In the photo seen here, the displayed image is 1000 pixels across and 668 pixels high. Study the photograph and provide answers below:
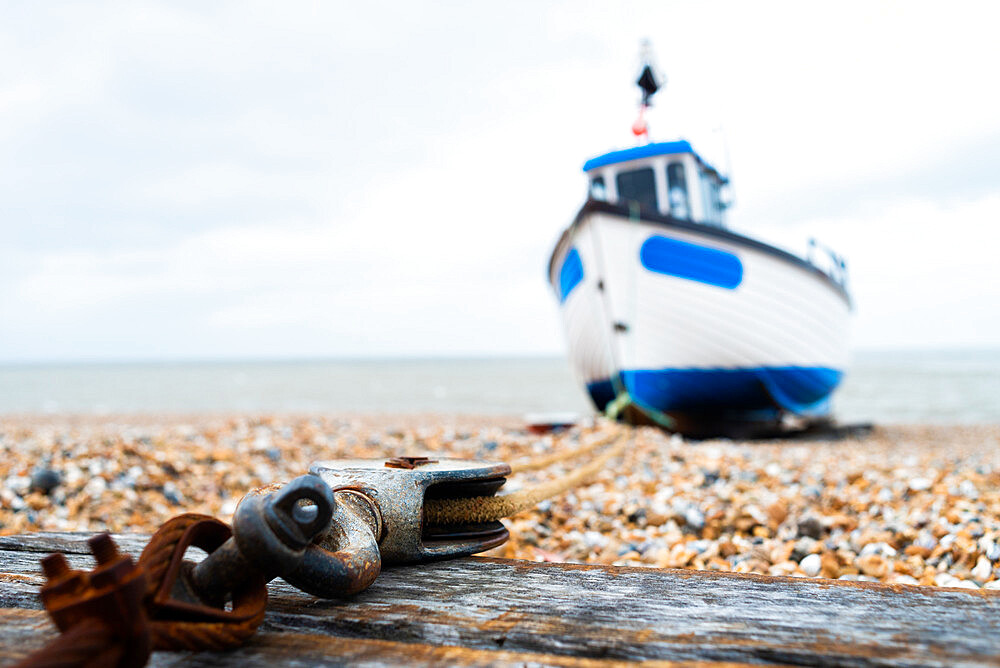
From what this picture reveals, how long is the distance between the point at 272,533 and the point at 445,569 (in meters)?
0.50

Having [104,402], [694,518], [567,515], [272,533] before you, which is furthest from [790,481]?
[104,402]

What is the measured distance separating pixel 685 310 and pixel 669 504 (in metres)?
5.30

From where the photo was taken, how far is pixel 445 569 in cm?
124

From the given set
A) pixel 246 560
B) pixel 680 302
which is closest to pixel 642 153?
pixel 680 302

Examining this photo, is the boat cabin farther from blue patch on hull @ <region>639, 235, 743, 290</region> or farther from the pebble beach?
the pebble beach

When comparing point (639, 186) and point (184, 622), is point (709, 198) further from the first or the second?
point (184, 622)

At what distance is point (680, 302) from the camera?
8.21 meters

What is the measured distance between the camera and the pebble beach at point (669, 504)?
2.40 m

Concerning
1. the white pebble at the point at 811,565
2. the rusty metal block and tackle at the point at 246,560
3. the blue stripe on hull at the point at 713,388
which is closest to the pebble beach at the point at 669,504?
the white pebble at the point at 811,565

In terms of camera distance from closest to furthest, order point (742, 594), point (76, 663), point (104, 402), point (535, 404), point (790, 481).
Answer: point (76, 663)
point (742, 594)
point (790, 481)
point (535, 404)
point (104, 402)

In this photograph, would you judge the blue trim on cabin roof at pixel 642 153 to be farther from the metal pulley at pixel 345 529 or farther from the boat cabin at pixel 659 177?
the metal pulley at pixel 345 529

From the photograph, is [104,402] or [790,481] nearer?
[790,481]

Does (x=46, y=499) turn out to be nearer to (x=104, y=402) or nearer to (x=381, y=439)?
(x=381, y=439)

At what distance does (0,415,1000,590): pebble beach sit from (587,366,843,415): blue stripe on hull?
2406mm
